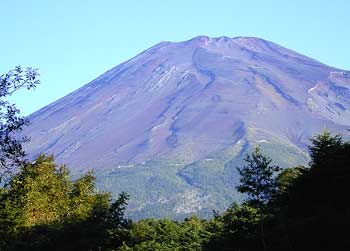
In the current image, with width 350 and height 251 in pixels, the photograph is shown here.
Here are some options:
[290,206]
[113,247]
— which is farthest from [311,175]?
[113,247]

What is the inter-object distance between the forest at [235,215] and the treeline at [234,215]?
0.19 ft

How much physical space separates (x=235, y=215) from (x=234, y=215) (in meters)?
0.51

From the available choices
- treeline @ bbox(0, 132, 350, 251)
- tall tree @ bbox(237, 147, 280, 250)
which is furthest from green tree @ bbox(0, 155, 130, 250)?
tall tree @ bbox(237, 147, 280, 250)

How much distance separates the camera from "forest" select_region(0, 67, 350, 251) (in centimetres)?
3394

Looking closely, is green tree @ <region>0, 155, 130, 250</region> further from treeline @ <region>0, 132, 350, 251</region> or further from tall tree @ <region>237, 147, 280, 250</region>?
tall tree @ <region>237, 147, 280, 250</region>

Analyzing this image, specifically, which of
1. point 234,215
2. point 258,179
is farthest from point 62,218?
point 258,179

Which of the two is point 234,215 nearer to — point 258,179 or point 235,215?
point 235,215

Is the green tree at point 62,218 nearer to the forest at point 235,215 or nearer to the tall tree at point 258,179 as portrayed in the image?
the forest at point 235,215

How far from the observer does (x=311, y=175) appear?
3953cm

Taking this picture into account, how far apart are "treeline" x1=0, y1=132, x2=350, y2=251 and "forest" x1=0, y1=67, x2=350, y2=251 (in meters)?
0.06

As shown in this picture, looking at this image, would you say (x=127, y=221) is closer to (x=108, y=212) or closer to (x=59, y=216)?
(x=108, y=212)

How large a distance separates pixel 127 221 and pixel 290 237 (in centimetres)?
1703

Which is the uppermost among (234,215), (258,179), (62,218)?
(234,215)

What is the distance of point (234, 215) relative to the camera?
1849 inches
